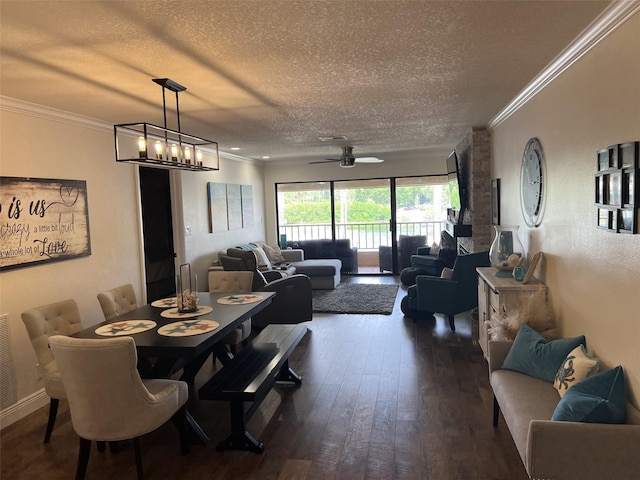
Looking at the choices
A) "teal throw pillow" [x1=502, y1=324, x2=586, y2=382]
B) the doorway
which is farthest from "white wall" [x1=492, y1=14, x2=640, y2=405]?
the doorway

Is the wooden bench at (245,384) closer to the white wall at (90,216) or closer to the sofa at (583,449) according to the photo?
the sofa at (583,449)

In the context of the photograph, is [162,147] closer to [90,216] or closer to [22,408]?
[90,216]

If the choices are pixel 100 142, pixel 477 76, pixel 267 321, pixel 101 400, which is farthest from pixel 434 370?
pixel 100 142

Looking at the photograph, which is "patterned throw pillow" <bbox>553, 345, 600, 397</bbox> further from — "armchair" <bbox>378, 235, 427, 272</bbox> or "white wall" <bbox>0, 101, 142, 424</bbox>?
"armchair" <bbox>378, 235, 427, 272</bbox>

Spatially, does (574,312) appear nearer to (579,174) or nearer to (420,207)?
(579,174)

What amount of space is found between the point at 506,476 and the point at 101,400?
225 cm

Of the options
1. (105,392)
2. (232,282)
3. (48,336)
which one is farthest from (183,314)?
(232,282)

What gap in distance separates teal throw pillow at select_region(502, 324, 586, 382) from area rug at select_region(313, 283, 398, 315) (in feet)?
10.4

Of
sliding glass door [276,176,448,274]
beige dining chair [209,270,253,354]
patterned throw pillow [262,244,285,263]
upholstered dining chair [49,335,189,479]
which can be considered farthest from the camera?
sliding glass door [276,176,448,274]

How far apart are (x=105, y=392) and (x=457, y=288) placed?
153 inches

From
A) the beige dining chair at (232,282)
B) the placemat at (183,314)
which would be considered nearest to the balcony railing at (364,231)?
the beige dining chair at (232,282)

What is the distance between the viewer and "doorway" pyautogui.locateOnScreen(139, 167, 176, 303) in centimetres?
552

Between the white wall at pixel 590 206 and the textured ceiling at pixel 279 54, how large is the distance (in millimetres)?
249

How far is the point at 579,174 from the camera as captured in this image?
2785mm
